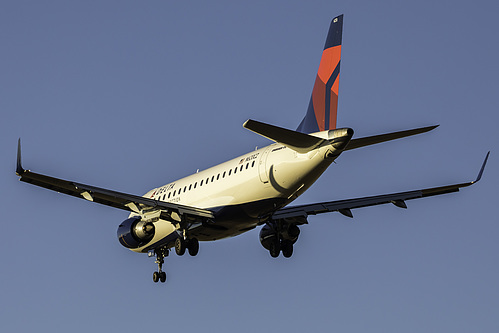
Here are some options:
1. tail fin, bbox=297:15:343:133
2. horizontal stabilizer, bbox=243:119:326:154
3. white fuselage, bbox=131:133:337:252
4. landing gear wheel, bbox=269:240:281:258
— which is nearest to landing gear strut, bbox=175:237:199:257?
white fuselage, bbox=131:133:337:252

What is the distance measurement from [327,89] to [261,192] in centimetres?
598

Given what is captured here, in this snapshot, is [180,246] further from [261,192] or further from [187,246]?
[261,192]

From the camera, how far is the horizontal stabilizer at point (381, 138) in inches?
1333

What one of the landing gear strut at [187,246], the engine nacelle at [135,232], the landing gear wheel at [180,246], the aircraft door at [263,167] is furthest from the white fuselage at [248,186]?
the engine nacelle at [135,232]

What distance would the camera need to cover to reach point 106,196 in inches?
1575

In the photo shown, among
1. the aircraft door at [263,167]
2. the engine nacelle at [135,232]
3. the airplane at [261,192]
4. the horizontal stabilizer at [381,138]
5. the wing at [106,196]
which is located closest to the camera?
the horizontal stabilizer at [381,138]

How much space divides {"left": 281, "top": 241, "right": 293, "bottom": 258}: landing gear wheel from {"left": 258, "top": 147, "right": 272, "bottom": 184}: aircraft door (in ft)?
22.0

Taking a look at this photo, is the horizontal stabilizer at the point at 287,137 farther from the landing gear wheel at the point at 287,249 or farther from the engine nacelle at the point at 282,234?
the landing gear wheel at the point at 287,249

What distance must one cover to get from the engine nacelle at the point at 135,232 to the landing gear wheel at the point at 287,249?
6.94 m

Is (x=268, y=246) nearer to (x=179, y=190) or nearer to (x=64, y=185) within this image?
(x=179, y=190)

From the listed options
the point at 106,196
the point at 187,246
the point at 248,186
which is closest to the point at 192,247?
the point at 187,246

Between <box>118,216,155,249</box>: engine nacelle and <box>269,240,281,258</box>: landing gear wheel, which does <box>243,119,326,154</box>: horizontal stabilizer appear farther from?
<box>118,216,155,249</box>: engine nacelle

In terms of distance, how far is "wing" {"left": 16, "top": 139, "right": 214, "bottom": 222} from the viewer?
37406 mm

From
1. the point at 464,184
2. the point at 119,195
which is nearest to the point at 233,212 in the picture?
the point at 119,195
